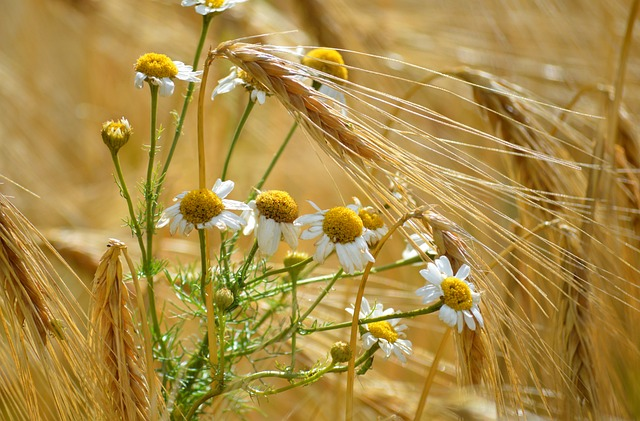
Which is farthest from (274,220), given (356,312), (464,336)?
(464,336)

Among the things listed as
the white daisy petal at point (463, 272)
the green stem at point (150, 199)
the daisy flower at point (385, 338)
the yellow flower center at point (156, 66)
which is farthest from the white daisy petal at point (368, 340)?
the yellow flower center at point (156, 66)

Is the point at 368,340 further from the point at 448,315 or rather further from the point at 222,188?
the point at 222,188

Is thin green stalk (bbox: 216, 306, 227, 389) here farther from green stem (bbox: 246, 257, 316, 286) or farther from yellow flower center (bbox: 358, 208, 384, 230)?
yellow flower center (bbox: 358, 208, 384, 230)

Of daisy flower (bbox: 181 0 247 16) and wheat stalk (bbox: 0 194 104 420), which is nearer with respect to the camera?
wheat stalk (bbox: 0 194 104 420)

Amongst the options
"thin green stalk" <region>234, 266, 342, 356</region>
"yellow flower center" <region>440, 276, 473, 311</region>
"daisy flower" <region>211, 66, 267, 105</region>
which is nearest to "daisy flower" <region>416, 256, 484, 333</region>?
"yellow flower center" <region>440, 276, 473, 311</region>

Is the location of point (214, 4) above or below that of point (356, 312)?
above

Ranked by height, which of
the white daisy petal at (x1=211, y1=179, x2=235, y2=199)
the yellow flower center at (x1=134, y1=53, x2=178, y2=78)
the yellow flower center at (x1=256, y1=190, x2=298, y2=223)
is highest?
the yellow flower center at (x1=134, y1=53, x2=178, y2=78)
